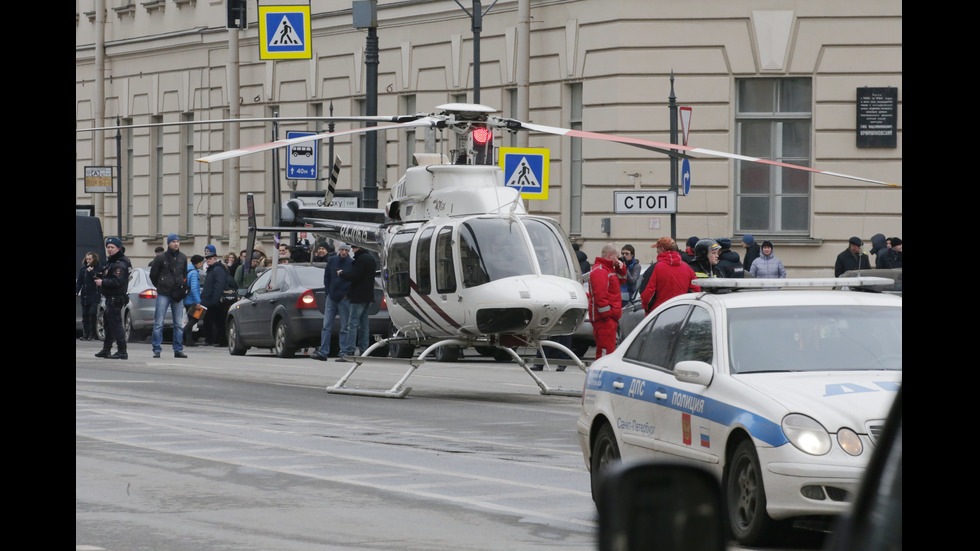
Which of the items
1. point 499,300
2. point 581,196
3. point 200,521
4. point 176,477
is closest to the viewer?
point 200,521

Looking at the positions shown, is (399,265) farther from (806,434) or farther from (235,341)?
(806,434)

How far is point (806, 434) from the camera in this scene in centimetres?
767

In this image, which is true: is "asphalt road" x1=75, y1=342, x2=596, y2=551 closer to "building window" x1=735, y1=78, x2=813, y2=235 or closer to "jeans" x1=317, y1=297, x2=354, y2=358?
"jeans" x1=317, y1=297, x2=354, y2=358

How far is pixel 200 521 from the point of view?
8938 mm

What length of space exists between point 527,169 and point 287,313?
14.8 ft

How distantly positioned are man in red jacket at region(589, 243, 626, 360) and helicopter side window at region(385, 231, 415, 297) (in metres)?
2.93

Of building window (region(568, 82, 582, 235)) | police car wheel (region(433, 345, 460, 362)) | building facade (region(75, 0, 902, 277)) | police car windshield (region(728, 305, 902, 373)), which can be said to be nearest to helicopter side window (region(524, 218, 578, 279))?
police car wheel (region(433, 345, 460, 362))

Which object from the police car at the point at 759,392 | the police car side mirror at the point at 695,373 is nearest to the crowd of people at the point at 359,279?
the police car at the point at 759,392

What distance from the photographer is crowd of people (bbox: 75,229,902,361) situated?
20.1 m

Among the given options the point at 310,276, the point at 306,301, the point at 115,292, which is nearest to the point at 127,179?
the point at 310,276
